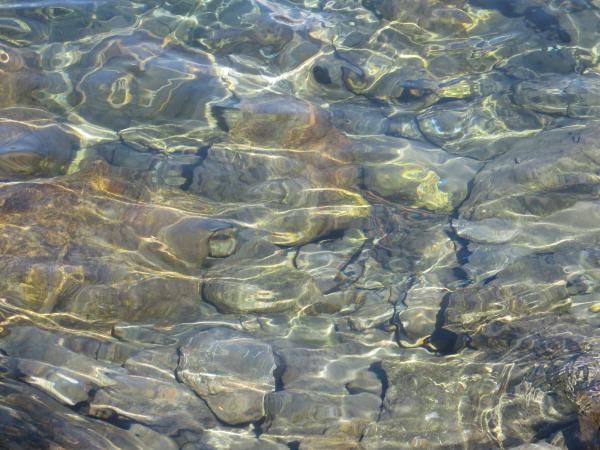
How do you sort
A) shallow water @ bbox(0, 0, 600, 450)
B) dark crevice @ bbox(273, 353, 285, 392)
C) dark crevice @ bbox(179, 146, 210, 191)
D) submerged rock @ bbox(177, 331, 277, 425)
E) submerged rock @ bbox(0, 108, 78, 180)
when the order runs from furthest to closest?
1. dark crevice @ bbox(179, 146, 210, 191)
2. submerged rock @ bbox(0, 108, 78, 180)
3. dark crevice @ bbox(273, 353, 285, 392)
4. submerged rock @ bbox(177, 331, 277, 425)
5. shallow water @ bbox(0, 0, 600, 450)

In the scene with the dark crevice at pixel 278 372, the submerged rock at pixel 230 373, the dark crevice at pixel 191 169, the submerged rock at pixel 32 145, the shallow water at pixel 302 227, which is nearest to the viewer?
the shallow water at pixel 302 227

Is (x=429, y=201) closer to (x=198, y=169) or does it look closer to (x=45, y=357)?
(x=198, y=169)

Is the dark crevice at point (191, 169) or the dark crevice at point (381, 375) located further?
the dark crevice at point (191, 169)

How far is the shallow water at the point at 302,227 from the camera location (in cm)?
373

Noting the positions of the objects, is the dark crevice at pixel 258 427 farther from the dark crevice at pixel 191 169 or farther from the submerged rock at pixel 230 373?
the dark crevice at pixel 191 169

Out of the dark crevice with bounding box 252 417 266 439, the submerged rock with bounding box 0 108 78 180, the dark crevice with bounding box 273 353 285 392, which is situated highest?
the submerged rock with bounding box 0 108 78 180

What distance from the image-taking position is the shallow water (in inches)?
147

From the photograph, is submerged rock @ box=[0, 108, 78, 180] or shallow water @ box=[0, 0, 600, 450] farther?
submerged rock @ box=[0, 108, 78, 180]

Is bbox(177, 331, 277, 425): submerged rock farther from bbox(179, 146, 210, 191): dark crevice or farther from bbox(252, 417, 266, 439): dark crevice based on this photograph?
bbox(179, 146, 210, 191): dark crevice

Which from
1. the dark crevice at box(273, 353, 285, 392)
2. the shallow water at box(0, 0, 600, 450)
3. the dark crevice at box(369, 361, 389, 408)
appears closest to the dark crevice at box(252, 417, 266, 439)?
the shallow water at box(0, 0, 600, 450)

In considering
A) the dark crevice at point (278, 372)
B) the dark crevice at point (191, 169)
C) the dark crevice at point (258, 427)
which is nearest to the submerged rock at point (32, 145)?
the dark crevice at point (191, 169)

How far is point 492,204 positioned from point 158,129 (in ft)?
10.3

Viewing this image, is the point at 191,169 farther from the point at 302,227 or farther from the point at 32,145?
the point at 32,145

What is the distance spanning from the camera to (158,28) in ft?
23.2
